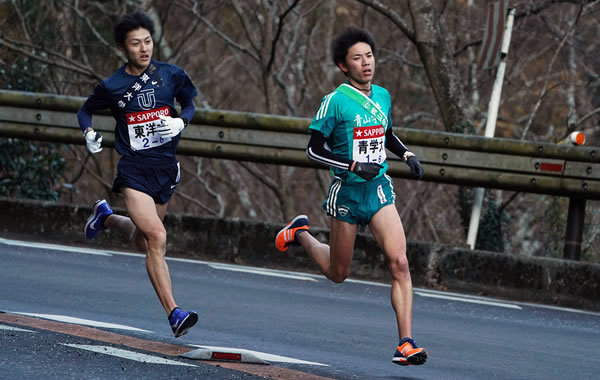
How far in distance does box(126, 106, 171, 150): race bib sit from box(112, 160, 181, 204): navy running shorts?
0.13 m

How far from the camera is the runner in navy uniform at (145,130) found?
22.5 feet

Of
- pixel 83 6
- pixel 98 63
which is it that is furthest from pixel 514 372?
pixel 83 6

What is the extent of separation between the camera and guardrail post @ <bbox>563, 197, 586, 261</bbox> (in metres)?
10.5

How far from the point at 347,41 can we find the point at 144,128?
1.33 meters

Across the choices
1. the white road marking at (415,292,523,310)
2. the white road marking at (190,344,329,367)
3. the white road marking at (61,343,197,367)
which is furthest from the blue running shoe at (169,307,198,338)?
the white road marking at (415,292,523,310)

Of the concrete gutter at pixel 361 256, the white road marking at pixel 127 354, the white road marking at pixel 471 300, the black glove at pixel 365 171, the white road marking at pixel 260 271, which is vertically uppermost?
the black glove at pixel 365 171

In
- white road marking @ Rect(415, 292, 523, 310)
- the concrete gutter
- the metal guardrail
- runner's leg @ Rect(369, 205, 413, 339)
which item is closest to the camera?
runner's leg @ Rect(369, 205, 413, 339)

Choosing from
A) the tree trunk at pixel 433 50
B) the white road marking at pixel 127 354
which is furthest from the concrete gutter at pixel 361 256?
the white road marking at pixel 127 354

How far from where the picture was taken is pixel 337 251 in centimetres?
681

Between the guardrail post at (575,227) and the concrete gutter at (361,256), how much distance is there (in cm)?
46

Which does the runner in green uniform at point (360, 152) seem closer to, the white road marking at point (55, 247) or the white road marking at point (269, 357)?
the white road marking at point (269, 357)

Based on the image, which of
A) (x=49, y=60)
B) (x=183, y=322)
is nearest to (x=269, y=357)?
(x=183, y=322)

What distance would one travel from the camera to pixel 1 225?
11.8 metres

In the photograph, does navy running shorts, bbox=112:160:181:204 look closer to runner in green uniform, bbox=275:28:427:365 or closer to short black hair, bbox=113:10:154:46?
short black hair, bbox=113:10:154:46
